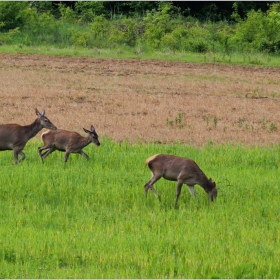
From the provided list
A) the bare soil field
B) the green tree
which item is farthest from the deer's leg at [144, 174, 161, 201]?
the green tree

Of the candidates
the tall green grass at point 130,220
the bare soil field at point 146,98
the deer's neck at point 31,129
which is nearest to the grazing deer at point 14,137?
the deer's neck at point 31,129

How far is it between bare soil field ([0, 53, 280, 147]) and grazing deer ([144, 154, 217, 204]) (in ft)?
17.6

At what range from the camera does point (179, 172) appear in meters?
11.8

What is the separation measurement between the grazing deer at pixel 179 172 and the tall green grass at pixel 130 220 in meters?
0.26

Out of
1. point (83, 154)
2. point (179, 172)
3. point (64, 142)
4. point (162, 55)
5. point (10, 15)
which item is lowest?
point (162, 55)

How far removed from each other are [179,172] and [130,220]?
1596 mm

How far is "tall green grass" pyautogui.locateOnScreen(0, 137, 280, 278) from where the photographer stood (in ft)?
28.3

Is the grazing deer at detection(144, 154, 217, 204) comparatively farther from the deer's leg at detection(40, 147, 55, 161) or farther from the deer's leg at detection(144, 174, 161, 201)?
the deer's leg at detection(40, 147, 55, 161)

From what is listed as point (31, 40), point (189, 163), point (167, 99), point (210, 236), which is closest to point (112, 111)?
point (167, 99)

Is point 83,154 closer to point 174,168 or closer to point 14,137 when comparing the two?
point 14,137

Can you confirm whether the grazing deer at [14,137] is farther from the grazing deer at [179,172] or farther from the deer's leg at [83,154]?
the grazing deer at [179,172]

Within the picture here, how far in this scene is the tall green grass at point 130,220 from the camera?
28.3 feet

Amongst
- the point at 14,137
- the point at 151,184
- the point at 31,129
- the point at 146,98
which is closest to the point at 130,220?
the point at 151,184

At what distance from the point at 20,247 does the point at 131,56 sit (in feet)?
91.9
